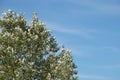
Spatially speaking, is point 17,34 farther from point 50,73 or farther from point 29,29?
point 50,73

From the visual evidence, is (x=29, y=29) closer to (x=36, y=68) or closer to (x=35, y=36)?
(x=35, y=36)

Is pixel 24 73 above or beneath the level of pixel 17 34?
beneath

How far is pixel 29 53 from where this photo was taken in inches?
2447

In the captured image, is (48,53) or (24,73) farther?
(48,53)

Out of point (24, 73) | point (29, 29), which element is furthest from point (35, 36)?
point (24, 73)

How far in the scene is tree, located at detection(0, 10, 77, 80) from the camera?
60438 millimetres

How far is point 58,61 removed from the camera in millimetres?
62500

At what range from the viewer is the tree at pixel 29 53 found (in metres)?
60.4

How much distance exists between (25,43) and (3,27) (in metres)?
3.88

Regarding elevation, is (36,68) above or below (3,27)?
below

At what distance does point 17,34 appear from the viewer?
62750mm

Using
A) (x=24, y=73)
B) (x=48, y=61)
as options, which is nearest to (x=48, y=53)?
(x=48, y=61)

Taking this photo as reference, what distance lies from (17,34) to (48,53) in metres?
4.78

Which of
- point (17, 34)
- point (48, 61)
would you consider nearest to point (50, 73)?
point (48, 61)
